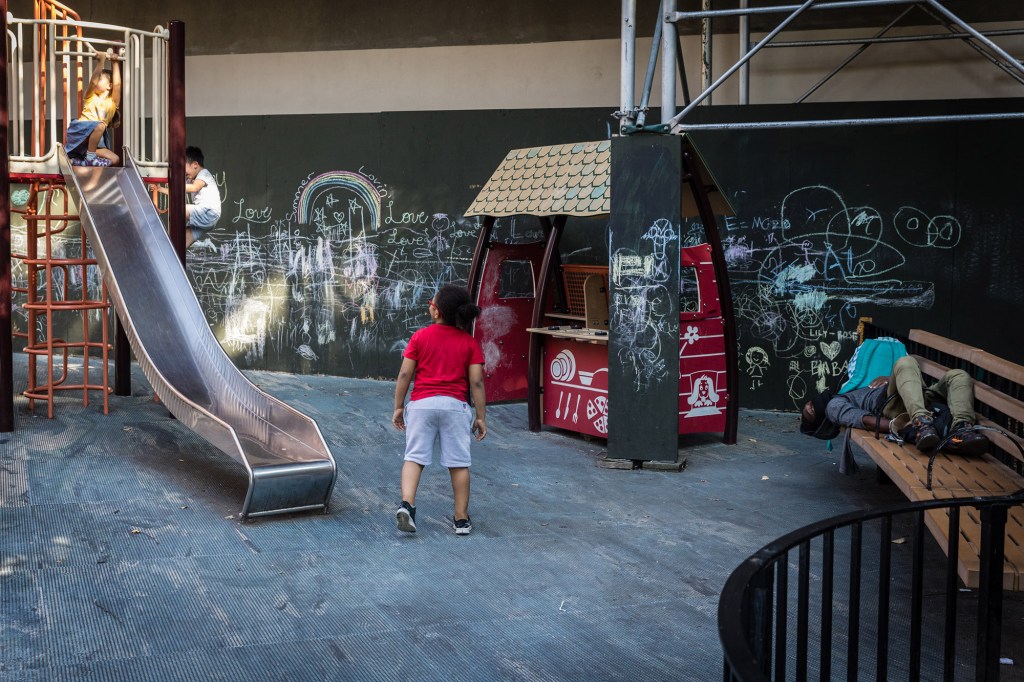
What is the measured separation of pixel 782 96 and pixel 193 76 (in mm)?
7709

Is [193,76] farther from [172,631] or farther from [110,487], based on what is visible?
[172,631]

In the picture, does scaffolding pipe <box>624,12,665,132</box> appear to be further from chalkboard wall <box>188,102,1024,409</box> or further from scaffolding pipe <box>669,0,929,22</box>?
chalkboard wall <box>188,102,1024,409</box>

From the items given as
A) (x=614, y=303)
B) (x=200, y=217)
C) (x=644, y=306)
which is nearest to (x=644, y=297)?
(x=644, y=306)

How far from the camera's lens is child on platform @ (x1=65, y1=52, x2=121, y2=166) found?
1009cm

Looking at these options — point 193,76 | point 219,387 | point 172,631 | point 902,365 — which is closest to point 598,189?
point 902,365

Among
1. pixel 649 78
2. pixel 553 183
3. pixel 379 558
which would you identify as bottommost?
pixel 379 558

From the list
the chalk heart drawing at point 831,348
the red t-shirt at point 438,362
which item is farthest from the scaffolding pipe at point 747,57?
the chalk heart drawing at point 831,348

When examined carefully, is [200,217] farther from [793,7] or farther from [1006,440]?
[1006,440]

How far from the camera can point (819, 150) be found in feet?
35.7

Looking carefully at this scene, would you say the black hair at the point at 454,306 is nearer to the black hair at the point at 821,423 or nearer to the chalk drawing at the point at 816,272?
the black hair at the point at 821,423

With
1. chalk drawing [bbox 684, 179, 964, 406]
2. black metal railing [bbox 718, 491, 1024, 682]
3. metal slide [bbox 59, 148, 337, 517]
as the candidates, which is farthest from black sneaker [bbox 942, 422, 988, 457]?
chalk drawing [bbox 684, 179, 964, 406]

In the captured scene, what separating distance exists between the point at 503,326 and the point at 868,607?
612 centimetres

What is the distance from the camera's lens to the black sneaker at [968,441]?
21.8 feet

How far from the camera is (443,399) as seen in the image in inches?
263
